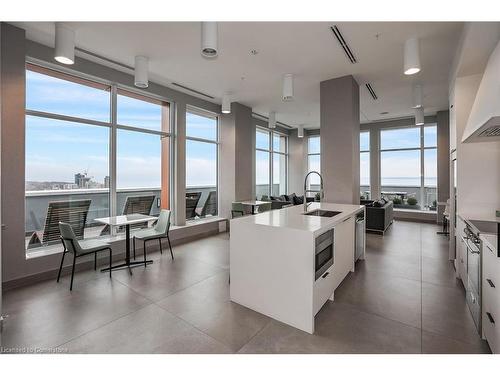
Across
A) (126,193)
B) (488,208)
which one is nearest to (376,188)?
(488,208)

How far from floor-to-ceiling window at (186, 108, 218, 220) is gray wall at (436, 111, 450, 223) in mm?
6770

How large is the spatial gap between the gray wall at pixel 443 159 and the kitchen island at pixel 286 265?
6.77 metres

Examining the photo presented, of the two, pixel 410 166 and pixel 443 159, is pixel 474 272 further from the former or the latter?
pixel 410 166

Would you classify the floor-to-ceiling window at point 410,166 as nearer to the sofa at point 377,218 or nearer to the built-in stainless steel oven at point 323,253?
the sofa at point 377,218

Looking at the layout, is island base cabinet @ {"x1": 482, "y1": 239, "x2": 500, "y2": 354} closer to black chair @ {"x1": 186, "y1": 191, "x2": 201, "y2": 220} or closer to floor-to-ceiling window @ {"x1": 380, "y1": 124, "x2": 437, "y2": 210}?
black chair @ {"x1": 186, "y1": 191, "x2": 201, "y2": 220}

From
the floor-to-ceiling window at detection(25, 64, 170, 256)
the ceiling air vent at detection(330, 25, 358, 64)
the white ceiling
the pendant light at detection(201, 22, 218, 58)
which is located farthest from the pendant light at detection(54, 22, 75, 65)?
the ceiling air vent at detection(330, 25, 358, 64)

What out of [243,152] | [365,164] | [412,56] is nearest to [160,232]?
[243,152]

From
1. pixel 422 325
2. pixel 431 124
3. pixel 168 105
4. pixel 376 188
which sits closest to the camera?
pixel 422 325

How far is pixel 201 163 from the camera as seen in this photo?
6465 mm

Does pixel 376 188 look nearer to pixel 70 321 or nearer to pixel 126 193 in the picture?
pixel 126 193

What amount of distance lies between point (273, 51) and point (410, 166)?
23.6 feet

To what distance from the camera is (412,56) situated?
324 cm

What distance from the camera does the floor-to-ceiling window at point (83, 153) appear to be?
368 centimetres

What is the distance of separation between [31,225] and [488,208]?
6325mm
